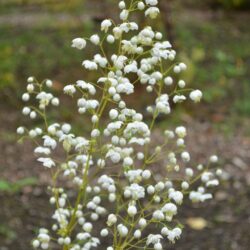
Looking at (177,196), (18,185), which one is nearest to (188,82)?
(18,185)

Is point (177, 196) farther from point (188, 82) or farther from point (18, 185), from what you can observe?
point (188, 82)

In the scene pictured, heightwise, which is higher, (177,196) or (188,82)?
(188,82)

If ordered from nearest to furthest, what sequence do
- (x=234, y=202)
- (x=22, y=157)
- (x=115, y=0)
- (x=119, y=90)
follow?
1. (x=119, y=90)
2. (x=234, y=202)
3. (x=22, y=157)
4. (x=115, y=0)

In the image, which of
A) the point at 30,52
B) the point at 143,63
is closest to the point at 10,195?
the point at 143,63

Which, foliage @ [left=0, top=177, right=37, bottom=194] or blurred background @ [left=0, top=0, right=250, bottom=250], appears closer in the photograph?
blurred background @ [left=0, top=0, right=250, bottom=250]

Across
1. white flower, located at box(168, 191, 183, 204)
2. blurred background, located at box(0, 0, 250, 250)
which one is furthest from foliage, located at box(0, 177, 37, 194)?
white flower, located at box(168, 191, 183, 204)

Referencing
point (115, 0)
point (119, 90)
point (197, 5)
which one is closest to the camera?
point (119, 90)

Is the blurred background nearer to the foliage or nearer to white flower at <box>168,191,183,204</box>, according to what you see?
the foliage

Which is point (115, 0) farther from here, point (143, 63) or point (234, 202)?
point (143, 63)

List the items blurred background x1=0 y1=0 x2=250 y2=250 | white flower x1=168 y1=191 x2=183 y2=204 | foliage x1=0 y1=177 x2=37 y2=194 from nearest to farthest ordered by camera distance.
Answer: white flower x1=168 y1=191 x2=183 y2=204
blurred background x1=0 y1=0 x2=250 y2=250
foliage x1=0 y1=177 x2=37 y2=194
